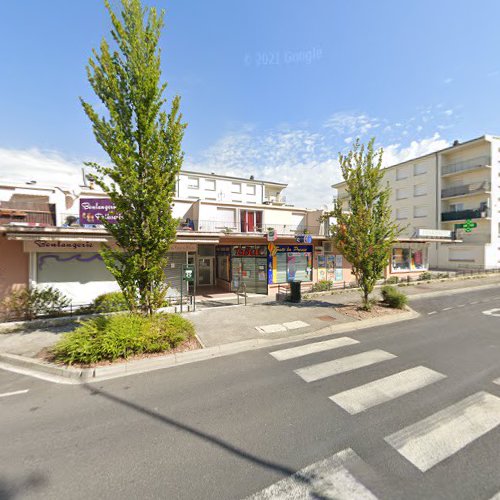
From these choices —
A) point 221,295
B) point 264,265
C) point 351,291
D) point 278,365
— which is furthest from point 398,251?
point 278,365

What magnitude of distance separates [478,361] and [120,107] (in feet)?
34.7

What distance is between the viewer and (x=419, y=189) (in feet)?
102

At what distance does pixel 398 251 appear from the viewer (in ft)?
63.1

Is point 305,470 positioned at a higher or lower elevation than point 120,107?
lower

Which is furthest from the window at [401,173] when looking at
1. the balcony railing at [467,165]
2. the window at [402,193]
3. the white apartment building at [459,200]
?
the balcony railing at [467,165]

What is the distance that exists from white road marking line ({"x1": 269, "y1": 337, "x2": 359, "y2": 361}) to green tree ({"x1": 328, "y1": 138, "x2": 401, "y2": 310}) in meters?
3.55

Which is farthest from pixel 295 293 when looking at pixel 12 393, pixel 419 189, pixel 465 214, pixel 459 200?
Answer: pixel 419 189

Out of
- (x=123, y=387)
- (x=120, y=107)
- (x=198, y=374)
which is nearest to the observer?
(x=123, y=387)

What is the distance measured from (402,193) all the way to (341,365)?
3367 cm

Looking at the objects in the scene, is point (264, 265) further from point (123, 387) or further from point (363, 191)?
point (123, 387)

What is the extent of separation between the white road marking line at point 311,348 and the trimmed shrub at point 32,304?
8.43 m

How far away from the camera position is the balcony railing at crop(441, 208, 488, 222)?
25.6m

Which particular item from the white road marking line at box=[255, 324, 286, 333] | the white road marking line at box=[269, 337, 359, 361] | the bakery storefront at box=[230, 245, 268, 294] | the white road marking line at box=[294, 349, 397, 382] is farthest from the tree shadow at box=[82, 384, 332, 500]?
the bakery storefront at box=[230, 245, 268, 294]

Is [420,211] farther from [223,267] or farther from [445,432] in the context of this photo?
[445,432]
